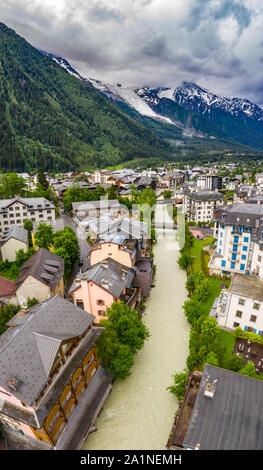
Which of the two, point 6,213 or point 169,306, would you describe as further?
point 6,213

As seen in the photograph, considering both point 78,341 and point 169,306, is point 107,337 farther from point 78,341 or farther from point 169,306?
point 169,306

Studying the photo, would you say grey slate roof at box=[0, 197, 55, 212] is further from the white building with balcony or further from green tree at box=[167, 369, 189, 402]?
green tree at box=[167, 369, 189, 402]

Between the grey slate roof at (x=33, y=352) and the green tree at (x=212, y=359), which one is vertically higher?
the grey slate roof at (x=33, y=352)

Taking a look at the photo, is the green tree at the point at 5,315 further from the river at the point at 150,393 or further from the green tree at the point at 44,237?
the green tree at the point at 44,237

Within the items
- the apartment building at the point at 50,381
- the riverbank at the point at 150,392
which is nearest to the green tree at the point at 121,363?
the apartment building at the point at 50,381

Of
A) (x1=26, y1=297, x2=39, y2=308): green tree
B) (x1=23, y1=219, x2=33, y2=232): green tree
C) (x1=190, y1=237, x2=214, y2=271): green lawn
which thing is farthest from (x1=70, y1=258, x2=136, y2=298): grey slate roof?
(x1=23, y1=219, x2=33, y2=232): green tree

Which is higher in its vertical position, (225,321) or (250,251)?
(250,251)
